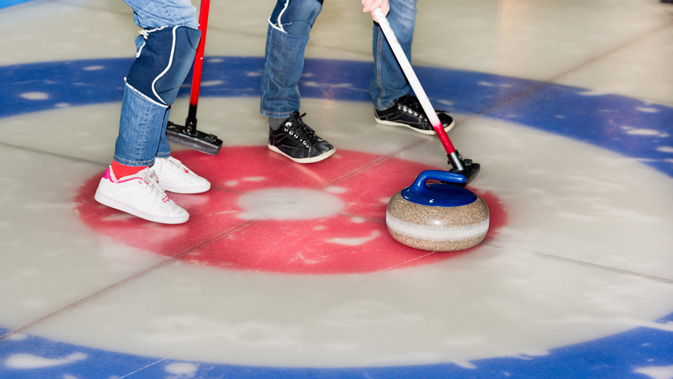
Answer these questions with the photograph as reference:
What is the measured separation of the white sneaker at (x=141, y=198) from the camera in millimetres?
2850

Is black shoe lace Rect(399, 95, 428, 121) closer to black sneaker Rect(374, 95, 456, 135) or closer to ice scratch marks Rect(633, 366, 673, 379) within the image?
black sneaker Rect(374, 95, 456, 135)

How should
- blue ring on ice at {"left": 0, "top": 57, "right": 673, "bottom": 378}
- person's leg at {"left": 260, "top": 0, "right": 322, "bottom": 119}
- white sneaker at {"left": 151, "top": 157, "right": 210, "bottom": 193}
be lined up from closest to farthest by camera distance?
white sneaker at {"left": 151, "top": 157, "right": 210, "bottom": 193}, person's leg at {"left": 260, "top": 0, "right": 322, "bottom": 119}, blue ring on ice at {"left": 0, "top": 57, "right": 673, "bottom": 378}

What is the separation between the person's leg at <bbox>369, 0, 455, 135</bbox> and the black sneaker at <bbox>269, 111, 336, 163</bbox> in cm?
42

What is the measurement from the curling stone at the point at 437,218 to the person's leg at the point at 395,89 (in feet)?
3.23

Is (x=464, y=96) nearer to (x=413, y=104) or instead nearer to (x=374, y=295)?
(x=413, y=104)

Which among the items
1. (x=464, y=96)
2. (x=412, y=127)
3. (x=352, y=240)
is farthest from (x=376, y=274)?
(x=464, y=96)

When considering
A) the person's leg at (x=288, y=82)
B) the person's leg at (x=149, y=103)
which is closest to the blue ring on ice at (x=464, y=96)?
the person's leg at (x=288, y=82)

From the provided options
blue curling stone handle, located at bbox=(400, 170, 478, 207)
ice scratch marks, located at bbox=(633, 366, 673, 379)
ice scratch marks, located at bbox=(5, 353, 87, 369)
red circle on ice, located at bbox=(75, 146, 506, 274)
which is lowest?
ice scratch marks, located at bbox=(5, 353, 87, 369)

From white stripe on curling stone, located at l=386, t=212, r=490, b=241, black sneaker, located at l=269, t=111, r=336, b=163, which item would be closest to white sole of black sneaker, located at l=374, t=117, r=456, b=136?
black sneaker, located at l=269, t=111, r=336, b=163

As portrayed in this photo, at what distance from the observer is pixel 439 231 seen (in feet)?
8.64

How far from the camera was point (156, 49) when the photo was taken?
108 inches

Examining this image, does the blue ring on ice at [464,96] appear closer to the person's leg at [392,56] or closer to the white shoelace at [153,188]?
the person's leg at [392,56]

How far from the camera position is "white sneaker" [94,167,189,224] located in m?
2.85

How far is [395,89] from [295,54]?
0.54m
